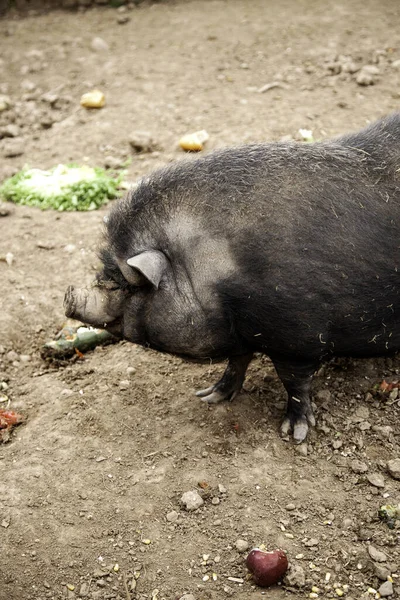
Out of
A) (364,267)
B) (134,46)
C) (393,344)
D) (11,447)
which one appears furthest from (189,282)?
(134,46)

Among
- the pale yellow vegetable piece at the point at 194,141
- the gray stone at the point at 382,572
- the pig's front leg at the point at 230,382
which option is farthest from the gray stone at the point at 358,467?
the pale yellow vegetable piece at the point at 194,141

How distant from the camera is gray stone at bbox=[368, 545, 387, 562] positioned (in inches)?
145

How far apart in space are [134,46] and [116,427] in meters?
6.47

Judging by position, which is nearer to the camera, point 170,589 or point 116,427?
point 170,589

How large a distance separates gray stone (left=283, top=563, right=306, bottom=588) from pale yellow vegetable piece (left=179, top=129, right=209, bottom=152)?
453cm

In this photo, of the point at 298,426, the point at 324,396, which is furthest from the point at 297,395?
the point at 324,396

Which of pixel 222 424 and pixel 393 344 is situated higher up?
pixel 393 344

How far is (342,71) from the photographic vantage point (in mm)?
8312

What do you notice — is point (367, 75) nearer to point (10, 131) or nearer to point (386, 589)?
point (10, 131)

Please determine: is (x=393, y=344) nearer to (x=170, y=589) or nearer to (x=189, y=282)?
(x=189, y=282)

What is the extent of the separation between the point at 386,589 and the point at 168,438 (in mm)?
1638

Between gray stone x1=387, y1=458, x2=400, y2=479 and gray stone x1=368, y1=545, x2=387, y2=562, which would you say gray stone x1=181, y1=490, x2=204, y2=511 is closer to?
gray stone x1=368, y1=545, x2=387, y2=562

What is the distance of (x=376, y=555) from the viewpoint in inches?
146

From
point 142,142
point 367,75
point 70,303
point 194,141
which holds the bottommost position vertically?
point 142,142
